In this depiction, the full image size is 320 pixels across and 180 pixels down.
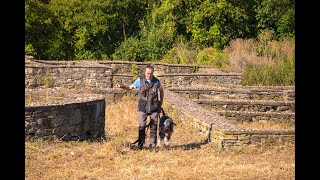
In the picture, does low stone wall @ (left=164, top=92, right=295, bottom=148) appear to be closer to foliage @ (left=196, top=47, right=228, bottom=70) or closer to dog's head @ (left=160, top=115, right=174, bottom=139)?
dog's head @ (left=160, top=115, right=174, bottom=139)

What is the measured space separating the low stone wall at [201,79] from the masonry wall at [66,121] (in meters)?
10.1

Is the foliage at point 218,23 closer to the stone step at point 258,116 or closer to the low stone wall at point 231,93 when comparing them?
the low stone wall at point 231,93

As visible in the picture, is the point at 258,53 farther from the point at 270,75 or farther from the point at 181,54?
the point at 270,75

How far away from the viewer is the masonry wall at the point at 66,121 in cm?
1070

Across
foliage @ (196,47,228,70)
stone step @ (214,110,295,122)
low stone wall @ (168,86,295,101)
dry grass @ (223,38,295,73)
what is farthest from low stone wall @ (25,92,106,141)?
foliage @ (196,47,228,70)

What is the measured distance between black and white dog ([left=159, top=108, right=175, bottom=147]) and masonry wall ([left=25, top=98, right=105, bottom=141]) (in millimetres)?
1455

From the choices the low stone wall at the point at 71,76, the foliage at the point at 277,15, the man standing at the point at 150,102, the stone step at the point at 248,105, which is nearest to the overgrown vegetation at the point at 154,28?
the foliage at the point at 277,15

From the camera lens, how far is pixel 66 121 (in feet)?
37.0

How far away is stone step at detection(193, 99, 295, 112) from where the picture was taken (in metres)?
16.6

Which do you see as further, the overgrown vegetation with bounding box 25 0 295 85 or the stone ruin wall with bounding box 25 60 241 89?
the overgrown vegetation with bounding box 25 0 295 85

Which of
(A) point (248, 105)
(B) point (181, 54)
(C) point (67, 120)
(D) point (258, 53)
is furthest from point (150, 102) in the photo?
(B) point (181, 54)

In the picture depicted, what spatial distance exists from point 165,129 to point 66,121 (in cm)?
201

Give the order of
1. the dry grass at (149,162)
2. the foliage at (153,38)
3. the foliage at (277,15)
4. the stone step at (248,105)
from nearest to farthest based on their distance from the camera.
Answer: the dry grass at (149,162) → the stone step at (248,105) → the foliage at (153,38) → the foliage at (277,15)
